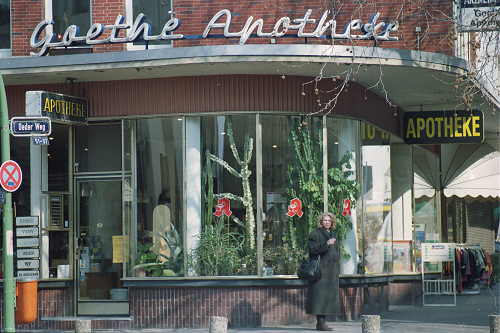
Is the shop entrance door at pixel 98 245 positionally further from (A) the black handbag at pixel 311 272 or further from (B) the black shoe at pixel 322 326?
(B) the black shoe at pixel 322 326

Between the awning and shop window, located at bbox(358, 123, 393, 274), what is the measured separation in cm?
490

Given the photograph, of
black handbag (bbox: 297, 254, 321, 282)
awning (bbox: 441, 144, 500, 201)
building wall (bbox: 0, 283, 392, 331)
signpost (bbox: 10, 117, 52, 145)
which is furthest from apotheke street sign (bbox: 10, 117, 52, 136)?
awning (bbox: 441, 144, 500, 201)

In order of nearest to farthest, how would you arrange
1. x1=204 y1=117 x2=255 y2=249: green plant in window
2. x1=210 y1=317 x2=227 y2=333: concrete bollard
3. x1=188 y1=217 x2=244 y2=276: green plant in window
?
x1=210 y1=317 x2=227 y2=333: concrete bollard
x1=188 y1=217 x2=244 y2=276: green plant in window
x1=204 y1=117 x2=255 y2=249: green plant in window

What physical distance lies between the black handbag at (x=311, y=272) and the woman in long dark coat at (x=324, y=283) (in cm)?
10

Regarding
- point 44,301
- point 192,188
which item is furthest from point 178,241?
point 44,301

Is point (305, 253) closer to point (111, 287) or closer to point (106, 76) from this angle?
point (111, 287)

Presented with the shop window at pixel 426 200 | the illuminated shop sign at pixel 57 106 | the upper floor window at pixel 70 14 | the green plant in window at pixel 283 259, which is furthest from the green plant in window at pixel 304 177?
the shop window at pixel 426 200

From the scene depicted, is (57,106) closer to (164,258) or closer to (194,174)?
(194,174)

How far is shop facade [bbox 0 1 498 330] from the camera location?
11.2 m

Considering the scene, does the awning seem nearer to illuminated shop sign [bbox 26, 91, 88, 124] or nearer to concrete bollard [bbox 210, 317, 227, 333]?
illuminated shop sign [bbox 26, 91, 88, 124]

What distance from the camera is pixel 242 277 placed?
11.3 m

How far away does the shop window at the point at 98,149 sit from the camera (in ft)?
41.7

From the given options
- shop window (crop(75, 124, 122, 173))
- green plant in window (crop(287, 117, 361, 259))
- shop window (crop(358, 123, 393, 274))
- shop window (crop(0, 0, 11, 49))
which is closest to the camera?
green plant in window (crop(287, 117, 361, 259))

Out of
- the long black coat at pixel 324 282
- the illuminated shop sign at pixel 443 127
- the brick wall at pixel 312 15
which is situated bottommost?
the long black coat at pixel 324 282
